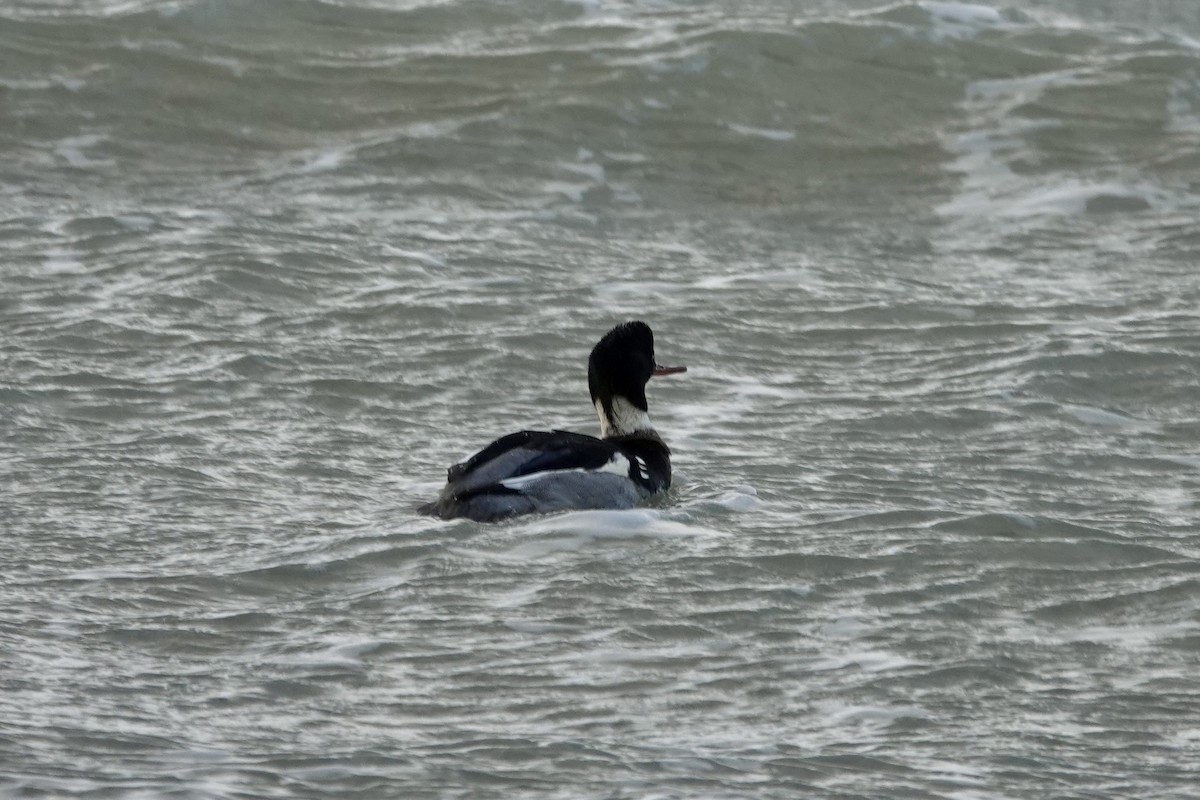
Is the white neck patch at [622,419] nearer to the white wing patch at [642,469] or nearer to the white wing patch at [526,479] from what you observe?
the white wing patch at [642,469]

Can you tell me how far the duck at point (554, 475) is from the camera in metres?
7.48

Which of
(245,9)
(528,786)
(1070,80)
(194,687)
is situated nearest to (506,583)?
(194,687)

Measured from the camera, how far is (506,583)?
264 inches

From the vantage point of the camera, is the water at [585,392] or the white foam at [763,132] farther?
the white foam at [763,132]

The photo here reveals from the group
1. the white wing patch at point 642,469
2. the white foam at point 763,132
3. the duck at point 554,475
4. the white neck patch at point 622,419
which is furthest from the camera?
the white foam at point 763,132

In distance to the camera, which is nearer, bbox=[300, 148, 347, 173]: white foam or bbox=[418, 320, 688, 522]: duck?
bbox=[418, 320, 688, 522]: duck

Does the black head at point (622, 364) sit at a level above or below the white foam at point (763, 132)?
below

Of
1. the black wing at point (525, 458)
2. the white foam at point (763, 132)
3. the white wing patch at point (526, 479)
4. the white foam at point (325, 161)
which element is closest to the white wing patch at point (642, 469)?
the black wing at point (525, 458)

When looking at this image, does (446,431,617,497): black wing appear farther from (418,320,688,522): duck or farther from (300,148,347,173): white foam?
(300,148,347,173): white foam

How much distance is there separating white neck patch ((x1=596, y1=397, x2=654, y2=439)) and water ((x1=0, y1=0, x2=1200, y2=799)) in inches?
10.1

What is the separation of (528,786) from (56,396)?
4726mm

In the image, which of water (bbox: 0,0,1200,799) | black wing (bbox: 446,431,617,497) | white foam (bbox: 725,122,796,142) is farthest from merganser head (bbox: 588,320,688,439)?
white foam (bbox: 725,122,796,142)

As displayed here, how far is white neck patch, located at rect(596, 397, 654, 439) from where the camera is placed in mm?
8570

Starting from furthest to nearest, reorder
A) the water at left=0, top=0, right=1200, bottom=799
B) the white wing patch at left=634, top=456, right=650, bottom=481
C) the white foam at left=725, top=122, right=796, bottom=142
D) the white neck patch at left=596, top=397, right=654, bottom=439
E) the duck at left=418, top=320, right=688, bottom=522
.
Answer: the white foam at left=725, top=122, right=796, bottom=142
the white neck patch at left=596, top=397, right=654, bottom=439
the white wing patch at left=634, top=456, right=650, bottom=481
the duck at left=418, top=320, right=688, bottom=522
the water at left=0, top=0, right=1200, bottom=799
